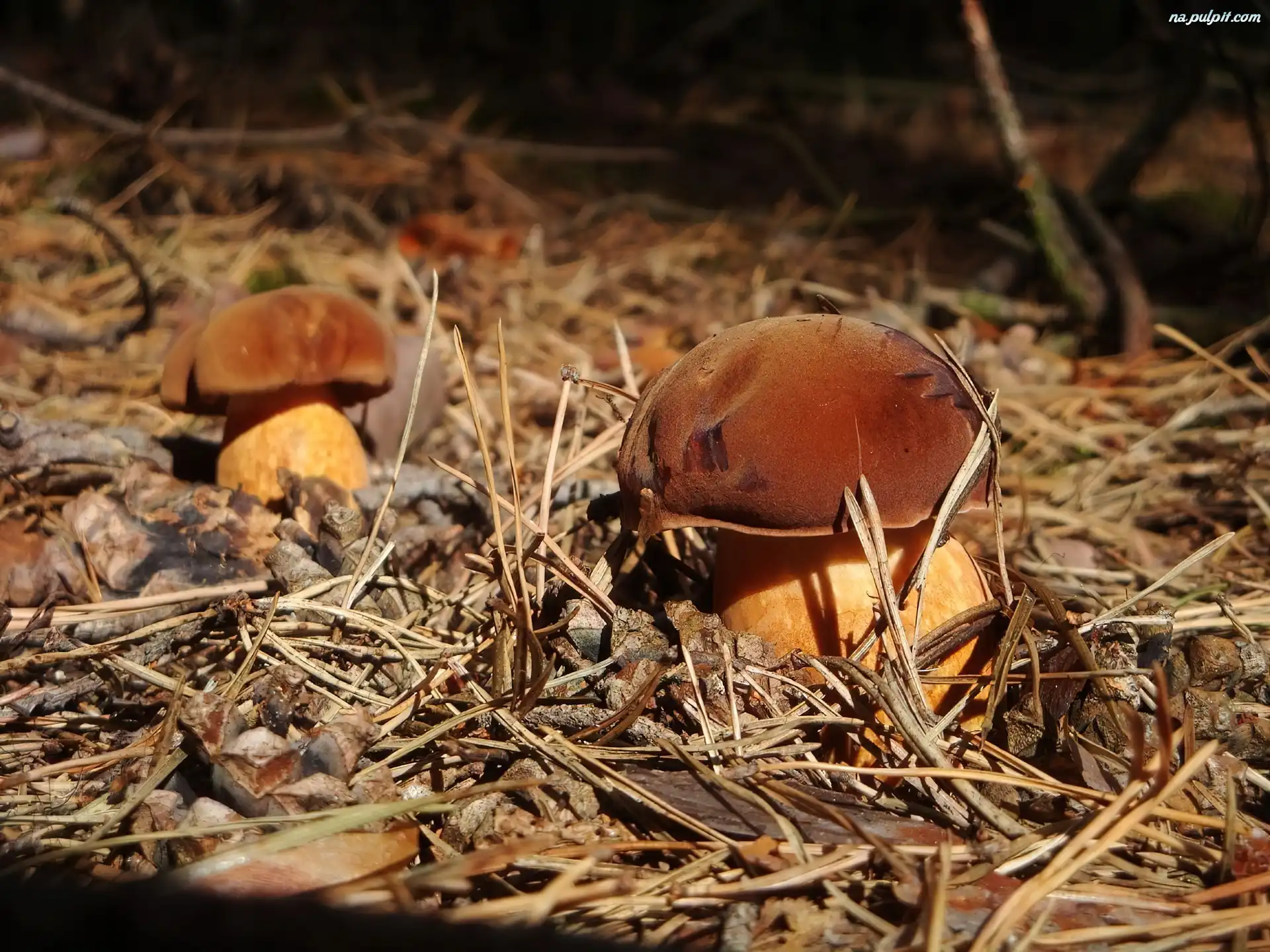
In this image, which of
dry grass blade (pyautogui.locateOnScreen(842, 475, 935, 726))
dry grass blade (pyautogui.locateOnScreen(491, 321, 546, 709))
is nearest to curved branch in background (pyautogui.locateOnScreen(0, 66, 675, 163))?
dry grass blade (pyautogui.locateOnScreen(491, 321, 546, 709))

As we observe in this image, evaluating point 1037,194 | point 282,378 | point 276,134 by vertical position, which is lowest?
point 282,378

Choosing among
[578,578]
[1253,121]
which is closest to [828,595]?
[578,578]

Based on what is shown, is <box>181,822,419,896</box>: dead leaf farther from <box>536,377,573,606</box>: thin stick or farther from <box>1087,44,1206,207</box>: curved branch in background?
<box>1087,44,1206,207</box>: curved branch in background

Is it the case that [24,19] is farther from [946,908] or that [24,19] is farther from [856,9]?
[946,908]

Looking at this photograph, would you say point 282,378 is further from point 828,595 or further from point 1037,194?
point 1037,194

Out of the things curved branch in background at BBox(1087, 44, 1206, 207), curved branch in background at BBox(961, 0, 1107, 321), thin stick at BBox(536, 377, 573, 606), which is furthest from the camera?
curved branch in background at BBox(1087, 44, 1206, 207)

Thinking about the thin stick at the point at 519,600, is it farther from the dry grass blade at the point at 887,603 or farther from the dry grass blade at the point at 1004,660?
the dry grass blade at the point at 1004,660
